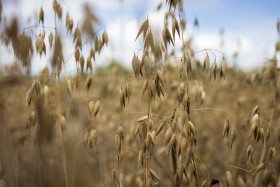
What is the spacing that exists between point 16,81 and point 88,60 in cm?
64

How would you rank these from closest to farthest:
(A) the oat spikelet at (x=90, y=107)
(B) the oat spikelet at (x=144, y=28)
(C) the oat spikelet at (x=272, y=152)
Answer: (B) the oat spikelet at (x=144, y=28)
(C) the oat spikelet at (x=272, y=152)
(A) the oat spikelet at (x=90, y=107)

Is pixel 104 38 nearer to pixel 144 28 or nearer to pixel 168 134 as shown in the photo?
pixel 144 28

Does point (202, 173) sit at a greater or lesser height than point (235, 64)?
lesser

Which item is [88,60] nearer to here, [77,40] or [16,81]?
[77,40]

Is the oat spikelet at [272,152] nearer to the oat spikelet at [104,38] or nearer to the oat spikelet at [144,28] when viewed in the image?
the oat spikelet at [144,28]

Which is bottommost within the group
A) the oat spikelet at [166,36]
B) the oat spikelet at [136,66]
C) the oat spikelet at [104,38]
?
the oat spikelet at [136,66]

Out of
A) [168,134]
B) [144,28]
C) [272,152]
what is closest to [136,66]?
[144,28]

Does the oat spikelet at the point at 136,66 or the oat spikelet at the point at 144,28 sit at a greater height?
the oat spikelet at the point at 144,28

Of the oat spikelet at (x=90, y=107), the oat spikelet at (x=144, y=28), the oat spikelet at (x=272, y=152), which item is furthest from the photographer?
the oat spikelet at (x=90, y=107)

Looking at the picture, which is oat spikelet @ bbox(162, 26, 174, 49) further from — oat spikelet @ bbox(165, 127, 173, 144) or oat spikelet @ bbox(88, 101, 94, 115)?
oat spikelet @ bbox(88, 101, 94, 115)

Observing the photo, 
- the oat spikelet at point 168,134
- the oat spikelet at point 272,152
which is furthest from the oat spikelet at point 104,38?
the oat spikelet at point 272,152

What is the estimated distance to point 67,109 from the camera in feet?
5.14

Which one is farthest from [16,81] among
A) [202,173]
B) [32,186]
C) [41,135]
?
[202,173]

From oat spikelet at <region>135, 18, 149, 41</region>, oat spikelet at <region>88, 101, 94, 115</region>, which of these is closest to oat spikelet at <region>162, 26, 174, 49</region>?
oat spikelet at <region>135, 18, 149, 41</region>
